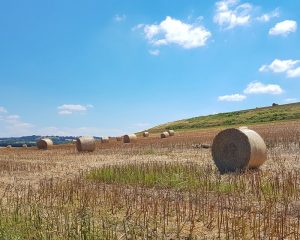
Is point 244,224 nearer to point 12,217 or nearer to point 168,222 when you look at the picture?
point 168,222

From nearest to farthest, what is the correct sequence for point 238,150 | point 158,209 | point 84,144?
1. point 158,209
2. point 238,150
3. point 84,144

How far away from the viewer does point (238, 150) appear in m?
19.4

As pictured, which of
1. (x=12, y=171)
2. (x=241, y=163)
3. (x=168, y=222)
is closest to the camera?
(x=168, y=222)

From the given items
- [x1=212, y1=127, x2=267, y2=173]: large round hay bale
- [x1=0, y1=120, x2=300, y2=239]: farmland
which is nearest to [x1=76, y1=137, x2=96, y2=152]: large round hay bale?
[x1=212, y1=127, x2=267, y2=173]: large round hay bale

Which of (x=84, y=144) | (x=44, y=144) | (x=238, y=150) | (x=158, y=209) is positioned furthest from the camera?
(x=44, y=144)

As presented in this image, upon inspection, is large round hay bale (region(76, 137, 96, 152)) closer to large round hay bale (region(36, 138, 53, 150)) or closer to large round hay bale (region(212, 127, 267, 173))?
large round hay bale (region(36, 138, 53, 150))

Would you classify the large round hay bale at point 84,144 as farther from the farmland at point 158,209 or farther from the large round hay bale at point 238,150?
the farmland at point 158,209

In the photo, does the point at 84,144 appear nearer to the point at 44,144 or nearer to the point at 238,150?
the point at 44,144

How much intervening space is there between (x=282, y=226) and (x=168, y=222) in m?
2.39

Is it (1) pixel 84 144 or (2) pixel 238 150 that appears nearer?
(2) pixel 238 150

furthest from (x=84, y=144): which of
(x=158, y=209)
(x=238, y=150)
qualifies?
(x=158, y=209)

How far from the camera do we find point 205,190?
13.7 metres

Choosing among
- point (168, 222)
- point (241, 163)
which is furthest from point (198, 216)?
point (241, 163)

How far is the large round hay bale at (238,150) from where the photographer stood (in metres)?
18.9
